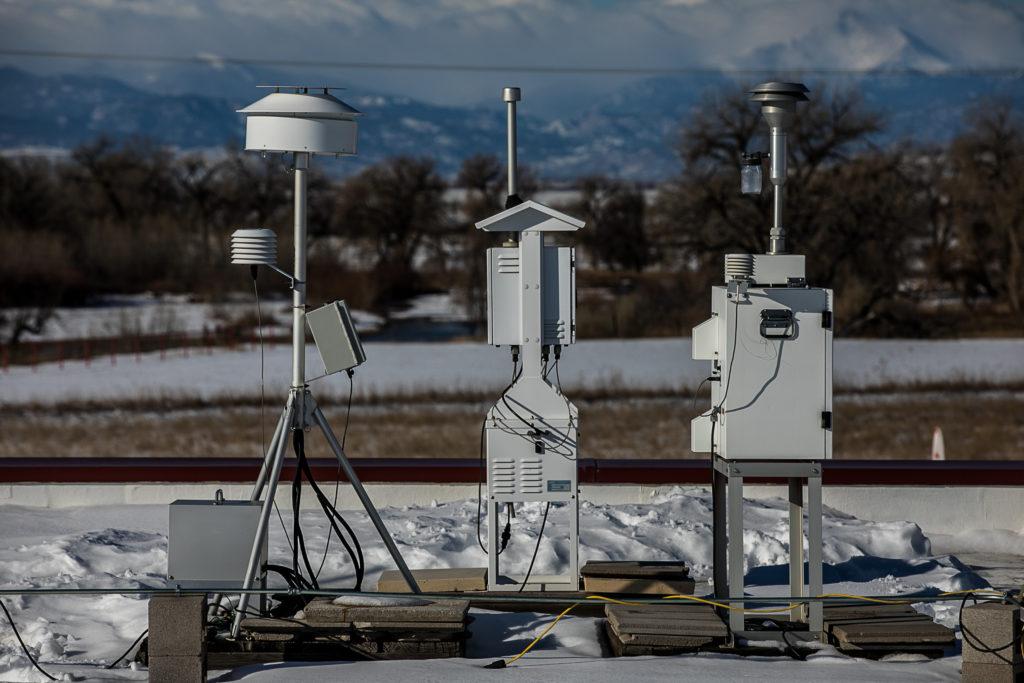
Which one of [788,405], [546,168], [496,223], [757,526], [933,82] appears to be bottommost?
[757,526]

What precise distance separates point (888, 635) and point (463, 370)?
85.9 feet

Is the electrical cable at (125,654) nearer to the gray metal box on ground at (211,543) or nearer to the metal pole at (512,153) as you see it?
the gray metal box on ground at (211,543)

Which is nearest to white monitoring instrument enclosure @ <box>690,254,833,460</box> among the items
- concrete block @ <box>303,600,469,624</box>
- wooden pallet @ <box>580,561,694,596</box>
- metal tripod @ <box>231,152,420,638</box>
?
wooden pallet @ <box>580,561,694,596</box>

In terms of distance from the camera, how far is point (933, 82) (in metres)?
149

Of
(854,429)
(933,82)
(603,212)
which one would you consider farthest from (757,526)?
(933,82)

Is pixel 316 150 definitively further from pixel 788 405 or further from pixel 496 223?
pixel 788 405

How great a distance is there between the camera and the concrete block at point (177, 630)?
630 centimetres

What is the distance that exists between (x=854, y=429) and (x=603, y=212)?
83.6 ft

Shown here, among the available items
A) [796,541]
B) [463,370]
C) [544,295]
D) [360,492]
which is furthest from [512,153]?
[463,370]

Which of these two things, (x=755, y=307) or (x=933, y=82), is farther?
(x=933, y=82)

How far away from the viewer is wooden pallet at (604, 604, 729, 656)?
7.05 meters

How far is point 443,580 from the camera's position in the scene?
826 cm

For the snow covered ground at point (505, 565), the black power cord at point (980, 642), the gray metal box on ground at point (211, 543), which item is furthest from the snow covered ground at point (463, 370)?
the black power cord at point (980, 642)

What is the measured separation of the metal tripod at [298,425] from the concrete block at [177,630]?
80cm
